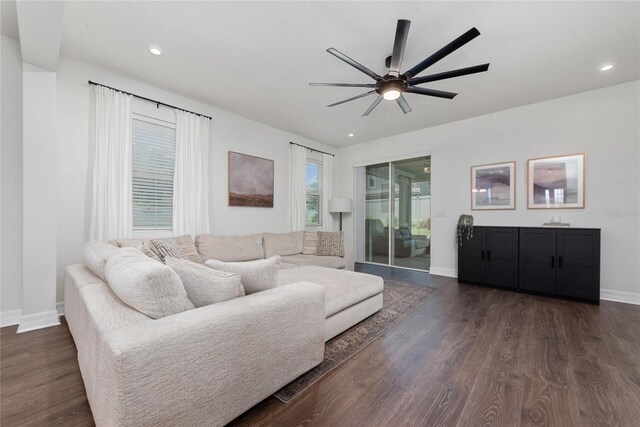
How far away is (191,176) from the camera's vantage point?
3.63 m

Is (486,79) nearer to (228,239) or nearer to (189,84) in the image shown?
(189,84)

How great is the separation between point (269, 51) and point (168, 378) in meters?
2.84

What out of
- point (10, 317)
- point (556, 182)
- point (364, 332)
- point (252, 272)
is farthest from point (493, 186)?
point (10, 317)

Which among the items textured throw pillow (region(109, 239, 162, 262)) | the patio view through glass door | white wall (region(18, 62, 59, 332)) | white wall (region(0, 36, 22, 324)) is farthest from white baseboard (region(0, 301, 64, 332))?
the patio view through glass door

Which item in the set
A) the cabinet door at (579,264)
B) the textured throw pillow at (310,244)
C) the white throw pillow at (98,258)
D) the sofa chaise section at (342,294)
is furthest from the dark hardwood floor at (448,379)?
the textured throw pillow at (310,244)

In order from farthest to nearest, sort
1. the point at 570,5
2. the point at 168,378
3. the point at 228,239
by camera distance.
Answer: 1. the point at 228,239
2. the point at 570,5
3. the point at 168,378

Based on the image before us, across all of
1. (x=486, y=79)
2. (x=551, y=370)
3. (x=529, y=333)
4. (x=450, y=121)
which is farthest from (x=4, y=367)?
(x=450, y=121)

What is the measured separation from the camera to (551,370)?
1.82m

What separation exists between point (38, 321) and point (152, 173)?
6.18 ft

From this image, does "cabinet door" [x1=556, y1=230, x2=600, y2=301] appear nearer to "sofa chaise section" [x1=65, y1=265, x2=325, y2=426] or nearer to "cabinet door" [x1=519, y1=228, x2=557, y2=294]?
"cabinet door" [x1=519, y1=228, x2=557, y2=294]

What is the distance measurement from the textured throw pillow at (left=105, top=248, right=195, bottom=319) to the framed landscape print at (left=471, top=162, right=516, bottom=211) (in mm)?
4688

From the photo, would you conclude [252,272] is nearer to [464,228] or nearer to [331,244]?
[331,244]

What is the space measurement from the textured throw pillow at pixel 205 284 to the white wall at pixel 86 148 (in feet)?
7.57

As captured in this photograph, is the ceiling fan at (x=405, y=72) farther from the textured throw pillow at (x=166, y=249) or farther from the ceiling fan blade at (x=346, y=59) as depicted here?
the textured throw pillow at (x=166, y=249)
